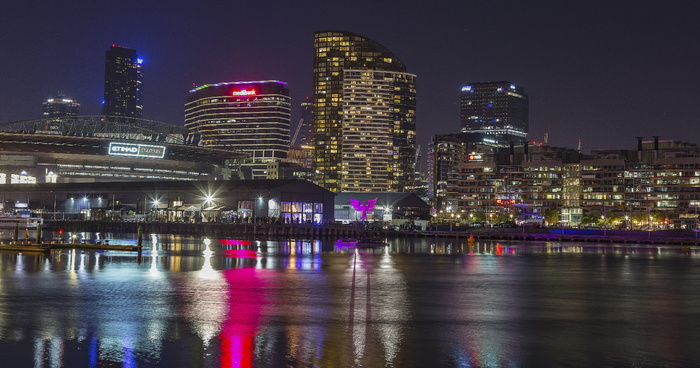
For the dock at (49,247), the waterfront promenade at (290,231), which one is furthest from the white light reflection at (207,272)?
the waterfront promenade at (290,231)

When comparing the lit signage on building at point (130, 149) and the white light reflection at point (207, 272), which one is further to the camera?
the lit signage on building at point (130, 149)

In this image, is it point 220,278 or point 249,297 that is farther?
point 220,278

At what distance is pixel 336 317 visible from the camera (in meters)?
28.5

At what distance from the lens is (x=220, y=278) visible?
4297 centimetres

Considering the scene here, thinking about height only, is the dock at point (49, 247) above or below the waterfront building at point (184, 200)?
below

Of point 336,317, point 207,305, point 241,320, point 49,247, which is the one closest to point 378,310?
A: point 336,317

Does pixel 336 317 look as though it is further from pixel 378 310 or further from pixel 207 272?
pixel 207 272

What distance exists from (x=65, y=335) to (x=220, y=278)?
19.0 m

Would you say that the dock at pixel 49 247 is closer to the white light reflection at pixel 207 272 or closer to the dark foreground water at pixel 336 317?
the white light reflection at pixel 207 272

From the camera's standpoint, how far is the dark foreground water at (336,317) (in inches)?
840

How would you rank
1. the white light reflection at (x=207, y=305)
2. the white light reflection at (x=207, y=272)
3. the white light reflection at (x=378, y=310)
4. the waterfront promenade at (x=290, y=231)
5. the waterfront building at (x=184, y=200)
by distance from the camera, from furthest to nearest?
the waterfront building at (x=184, y=200)
the waterfront promenade at (x=290, y=231)
the white light reflection at (x=207, y=272)
the white light reflection at (x=207, y=305)
the white light reflection at (x=378, y=310)

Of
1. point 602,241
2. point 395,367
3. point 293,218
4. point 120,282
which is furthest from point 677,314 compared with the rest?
point 293,218

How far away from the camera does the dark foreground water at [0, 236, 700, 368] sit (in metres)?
21.3

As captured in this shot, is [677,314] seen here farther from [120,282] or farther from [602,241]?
[602,241]
